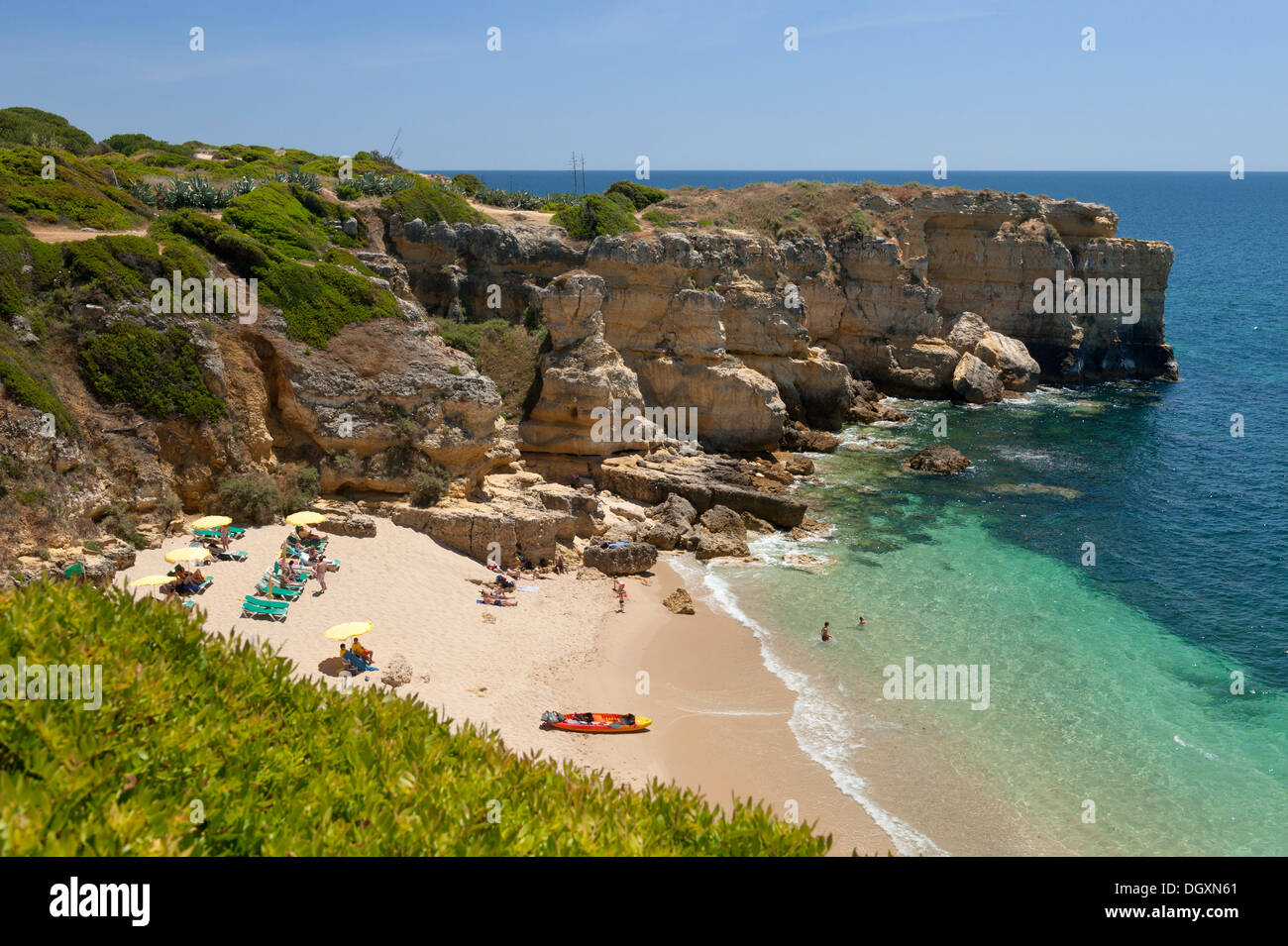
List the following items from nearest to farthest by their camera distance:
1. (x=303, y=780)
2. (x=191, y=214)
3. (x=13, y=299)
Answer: (x=303, y=780) < (x=13, y=299) < (x=191, y=214)

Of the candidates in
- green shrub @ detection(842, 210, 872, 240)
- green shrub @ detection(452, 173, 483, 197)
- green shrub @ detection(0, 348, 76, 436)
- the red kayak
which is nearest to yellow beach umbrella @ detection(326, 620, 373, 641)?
the red kayak

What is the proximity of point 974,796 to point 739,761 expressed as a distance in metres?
4.72

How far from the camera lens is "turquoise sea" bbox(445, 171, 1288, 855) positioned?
1722 cm

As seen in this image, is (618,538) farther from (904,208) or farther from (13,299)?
(904,208)

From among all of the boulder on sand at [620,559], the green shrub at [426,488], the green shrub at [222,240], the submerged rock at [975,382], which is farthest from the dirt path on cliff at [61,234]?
the submerged rock at [975,382]

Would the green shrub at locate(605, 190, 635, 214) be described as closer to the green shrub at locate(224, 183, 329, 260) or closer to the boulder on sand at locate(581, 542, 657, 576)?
the green shrub at locate(224, 183, 329, 260)

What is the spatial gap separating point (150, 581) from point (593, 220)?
28.9 m

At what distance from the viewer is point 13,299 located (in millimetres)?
22531

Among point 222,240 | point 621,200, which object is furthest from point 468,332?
point 621,200

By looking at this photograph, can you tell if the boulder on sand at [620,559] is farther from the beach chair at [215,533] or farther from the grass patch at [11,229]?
the grass patch at [11,229]

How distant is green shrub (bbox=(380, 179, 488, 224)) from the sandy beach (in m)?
20.1

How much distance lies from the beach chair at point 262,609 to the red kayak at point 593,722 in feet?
21.8

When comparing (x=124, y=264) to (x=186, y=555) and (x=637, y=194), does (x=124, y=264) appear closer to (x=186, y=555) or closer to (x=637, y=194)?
(x=186, y=555)
